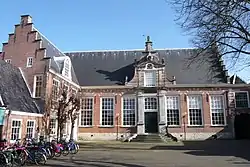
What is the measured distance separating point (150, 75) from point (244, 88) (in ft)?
31.3

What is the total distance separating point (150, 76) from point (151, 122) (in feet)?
15.7

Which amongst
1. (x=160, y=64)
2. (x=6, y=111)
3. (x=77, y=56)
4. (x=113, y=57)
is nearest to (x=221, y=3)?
(x=6, y=111)

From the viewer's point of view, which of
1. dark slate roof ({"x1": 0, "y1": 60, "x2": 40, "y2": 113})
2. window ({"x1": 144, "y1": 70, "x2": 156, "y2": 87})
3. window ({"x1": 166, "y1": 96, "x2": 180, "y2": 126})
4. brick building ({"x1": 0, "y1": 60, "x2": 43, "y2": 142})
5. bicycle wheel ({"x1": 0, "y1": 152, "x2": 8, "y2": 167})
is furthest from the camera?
window ({"x1": 144, "y1": 70, "x2": 156, "y2": 87})

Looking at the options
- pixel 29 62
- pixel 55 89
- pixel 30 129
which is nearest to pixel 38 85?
pixel 55 89

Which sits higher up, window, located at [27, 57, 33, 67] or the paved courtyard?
window, located at [27, 57, 33, 67]

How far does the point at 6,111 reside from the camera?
14.4 m

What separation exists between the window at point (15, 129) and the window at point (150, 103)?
1324 centimetres

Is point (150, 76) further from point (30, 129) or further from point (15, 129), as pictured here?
point (15, 129)

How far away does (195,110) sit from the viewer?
25297 millimetres

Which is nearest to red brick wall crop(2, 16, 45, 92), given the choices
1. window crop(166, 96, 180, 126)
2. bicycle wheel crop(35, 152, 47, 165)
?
bicycle wheel crop(35, 152, 47, 165)

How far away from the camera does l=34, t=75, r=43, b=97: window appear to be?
19141mm

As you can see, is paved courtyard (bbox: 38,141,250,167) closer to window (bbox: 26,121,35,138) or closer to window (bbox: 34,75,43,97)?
window (bbox: 26,121,35,138)

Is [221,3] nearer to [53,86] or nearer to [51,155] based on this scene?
[51,155]

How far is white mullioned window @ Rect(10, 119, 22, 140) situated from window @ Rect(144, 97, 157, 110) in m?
13.2
